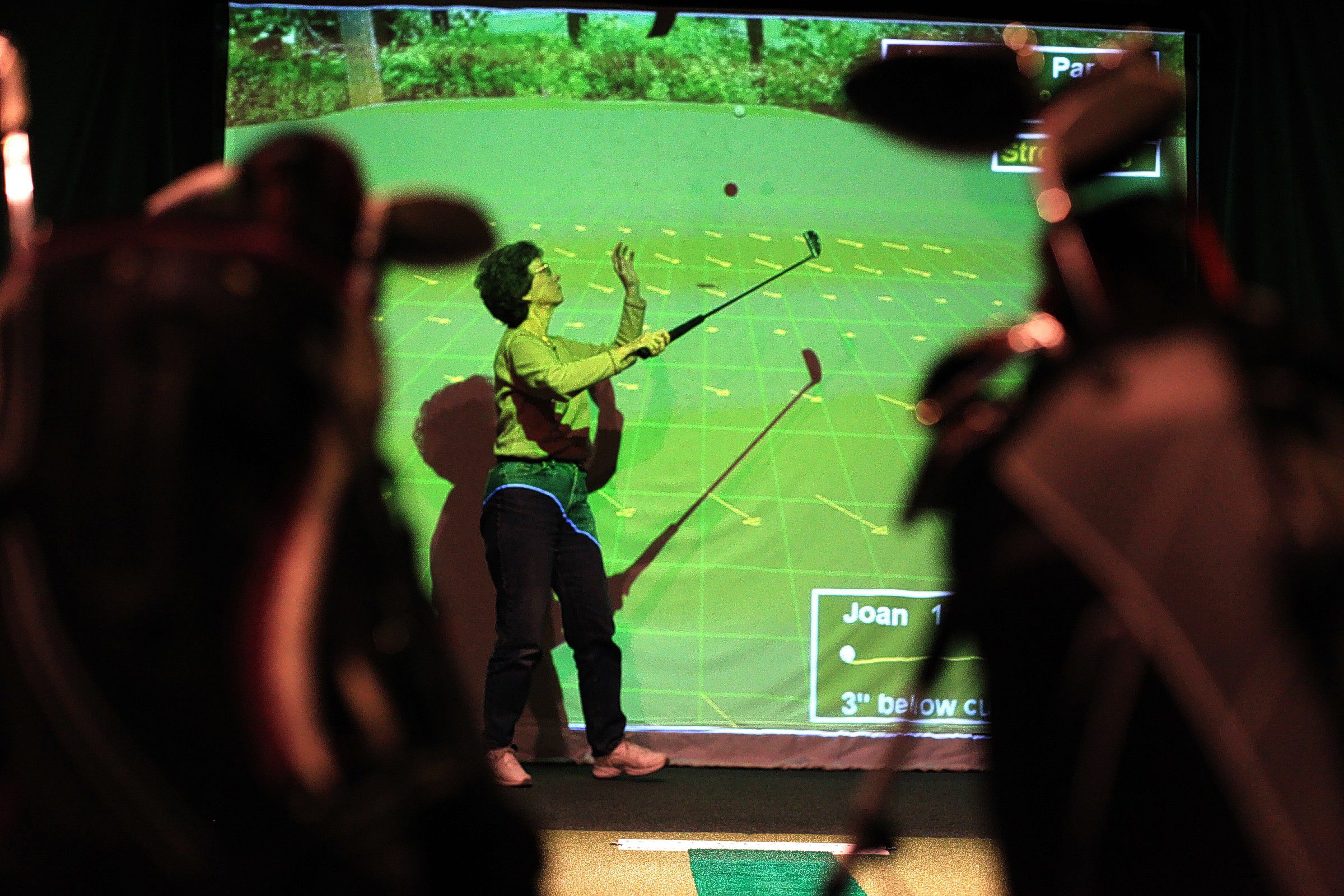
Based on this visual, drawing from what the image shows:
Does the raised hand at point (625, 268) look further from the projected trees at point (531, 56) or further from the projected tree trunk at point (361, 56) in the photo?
the projected tree trunk at point (361, 56)

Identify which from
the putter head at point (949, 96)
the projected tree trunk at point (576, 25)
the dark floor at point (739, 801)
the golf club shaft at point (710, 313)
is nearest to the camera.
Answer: the putter head at point (949, 96)

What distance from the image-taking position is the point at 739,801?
3.35 m

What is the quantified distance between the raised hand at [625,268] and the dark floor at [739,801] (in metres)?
1.52

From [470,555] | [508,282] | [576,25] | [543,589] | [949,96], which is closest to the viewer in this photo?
[949,96]

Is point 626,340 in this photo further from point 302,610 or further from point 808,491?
point 302,610

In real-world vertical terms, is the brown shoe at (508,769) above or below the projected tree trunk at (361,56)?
below

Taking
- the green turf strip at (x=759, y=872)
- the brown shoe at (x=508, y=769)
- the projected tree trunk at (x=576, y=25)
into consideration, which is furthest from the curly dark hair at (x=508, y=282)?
the green turf strip at (x=759, y=872)

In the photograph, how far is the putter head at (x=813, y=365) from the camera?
12.8ft

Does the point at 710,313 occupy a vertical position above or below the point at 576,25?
below

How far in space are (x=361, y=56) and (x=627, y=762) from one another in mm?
2462

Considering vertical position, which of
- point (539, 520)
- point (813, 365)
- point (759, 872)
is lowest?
point (759, 872)

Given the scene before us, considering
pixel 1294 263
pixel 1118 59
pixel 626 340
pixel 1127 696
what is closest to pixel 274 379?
pixel 1127 696

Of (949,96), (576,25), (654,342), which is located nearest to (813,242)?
(654,342)

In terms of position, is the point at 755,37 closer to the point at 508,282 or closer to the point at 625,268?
the point at 625,268
